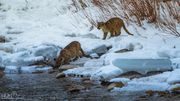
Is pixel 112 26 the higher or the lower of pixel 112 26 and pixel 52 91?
the higher

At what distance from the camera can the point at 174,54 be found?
7.37m

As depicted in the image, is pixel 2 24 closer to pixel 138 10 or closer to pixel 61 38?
pixel 61 38

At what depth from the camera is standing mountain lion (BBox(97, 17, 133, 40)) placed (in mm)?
9492

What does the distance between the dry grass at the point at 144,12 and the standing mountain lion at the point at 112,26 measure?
0.38 m

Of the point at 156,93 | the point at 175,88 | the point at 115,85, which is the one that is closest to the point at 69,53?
the point at 115,85

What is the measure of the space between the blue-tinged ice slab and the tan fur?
6.29 ft

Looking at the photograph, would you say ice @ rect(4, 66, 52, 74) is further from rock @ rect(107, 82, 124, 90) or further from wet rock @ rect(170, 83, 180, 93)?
wet rock @ rect(170, 83, 180, 93)

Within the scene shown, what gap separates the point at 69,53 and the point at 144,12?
6.80ft

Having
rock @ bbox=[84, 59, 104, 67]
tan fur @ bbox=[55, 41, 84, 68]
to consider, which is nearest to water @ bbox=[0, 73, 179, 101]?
rock @ bbox=[84, 59, 104, 67]

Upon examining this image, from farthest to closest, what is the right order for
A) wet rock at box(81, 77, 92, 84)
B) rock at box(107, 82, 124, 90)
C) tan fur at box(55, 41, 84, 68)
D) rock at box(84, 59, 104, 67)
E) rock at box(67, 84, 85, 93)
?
tan fur at box(55, 41, 84, 68), rock at box(84, 59, 104, 67), wet rock at box(81, 77, 92, 84), rock at box(67, 84, 85, 93), rock at box(107, 82, 124, 90)

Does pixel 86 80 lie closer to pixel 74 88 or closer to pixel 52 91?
pixel 74 88

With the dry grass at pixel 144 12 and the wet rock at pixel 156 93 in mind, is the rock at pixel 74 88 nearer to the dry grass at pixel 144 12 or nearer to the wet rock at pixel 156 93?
the wet rock at pixel 156 93

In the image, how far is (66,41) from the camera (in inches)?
385

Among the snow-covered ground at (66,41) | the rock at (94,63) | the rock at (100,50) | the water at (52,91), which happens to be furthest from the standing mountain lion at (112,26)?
the water at (52,91)
